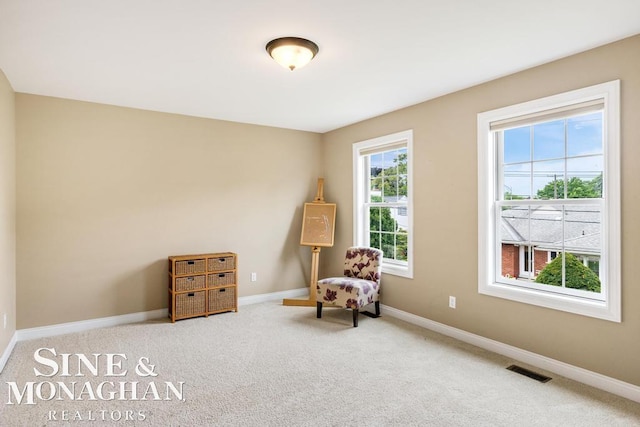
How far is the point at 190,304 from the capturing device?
4.38 metres

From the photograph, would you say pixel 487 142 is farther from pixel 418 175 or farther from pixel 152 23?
pixel 152 23

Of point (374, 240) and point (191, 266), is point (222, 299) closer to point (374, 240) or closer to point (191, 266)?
point (191, 266)

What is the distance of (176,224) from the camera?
4633 millimetres

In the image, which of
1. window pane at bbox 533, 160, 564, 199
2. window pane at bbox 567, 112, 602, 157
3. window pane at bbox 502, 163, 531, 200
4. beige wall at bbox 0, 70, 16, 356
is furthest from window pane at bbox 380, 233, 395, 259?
beige wall at bbox 0, 70, 16, 356

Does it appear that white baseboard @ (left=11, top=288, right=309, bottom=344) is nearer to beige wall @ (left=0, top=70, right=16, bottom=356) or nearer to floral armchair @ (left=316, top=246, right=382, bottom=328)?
beige wall @ (left=0, top=70, right=16, bottom=356)

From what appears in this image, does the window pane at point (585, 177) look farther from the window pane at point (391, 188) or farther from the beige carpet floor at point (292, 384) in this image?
the window pane at point (391, 188)

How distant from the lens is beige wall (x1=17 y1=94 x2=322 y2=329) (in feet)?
12.6

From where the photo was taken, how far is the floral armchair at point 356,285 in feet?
13.5

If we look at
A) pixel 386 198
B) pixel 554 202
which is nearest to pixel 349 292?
pixel 386 198

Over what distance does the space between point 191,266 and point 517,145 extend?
3710 millimetres

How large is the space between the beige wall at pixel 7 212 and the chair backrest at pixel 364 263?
138 inches

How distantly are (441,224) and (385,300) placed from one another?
4.25ft

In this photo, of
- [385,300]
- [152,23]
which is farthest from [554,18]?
[385,300]

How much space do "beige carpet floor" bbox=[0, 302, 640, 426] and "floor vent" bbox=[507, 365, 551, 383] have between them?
0.08 meters
